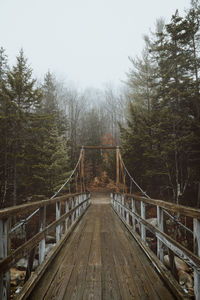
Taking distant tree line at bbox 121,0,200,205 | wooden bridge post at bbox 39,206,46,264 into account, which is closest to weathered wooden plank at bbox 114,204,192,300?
wooden bridge post at bbox 39,206,46,264

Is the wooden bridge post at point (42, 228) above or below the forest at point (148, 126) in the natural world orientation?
below

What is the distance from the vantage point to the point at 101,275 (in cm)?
233

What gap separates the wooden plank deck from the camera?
1911 mm

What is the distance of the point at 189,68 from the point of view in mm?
10586

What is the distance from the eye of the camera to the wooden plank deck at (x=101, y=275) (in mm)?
1911

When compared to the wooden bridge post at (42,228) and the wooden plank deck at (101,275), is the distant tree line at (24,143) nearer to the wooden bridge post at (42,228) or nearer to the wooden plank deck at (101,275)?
the wooden plank deck at (101,275)

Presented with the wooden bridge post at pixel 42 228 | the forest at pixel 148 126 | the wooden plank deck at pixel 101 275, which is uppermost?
the forest at pixel 148 126

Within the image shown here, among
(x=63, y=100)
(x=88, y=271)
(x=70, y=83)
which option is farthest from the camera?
(x=70, y=83)

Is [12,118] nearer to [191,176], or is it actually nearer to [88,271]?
[88,271]

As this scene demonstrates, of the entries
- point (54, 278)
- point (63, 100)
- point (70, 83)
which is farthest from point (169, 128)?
point (70, 83)

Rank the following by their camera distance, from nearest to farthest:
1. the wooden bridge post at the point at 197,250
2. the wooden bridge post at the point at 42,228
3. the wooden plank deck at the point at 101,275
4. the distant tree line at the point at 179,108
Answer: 1. the wooden bridge post at the point at 197,250
2. the wooden plank deck at the point at 101,275
3. the wooden bridge post at the point at 42,228
4. the distant tree line at the point at 179,108

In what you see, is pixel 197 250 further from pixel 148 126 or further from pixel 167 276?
pixel 148 126

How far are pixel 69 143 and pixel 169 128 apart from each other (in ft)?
37.8

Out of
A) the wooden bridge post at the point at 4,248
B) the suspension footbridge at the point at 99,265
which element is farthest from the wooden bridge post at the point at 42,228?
the wooden bridge post at the point at 4,248
